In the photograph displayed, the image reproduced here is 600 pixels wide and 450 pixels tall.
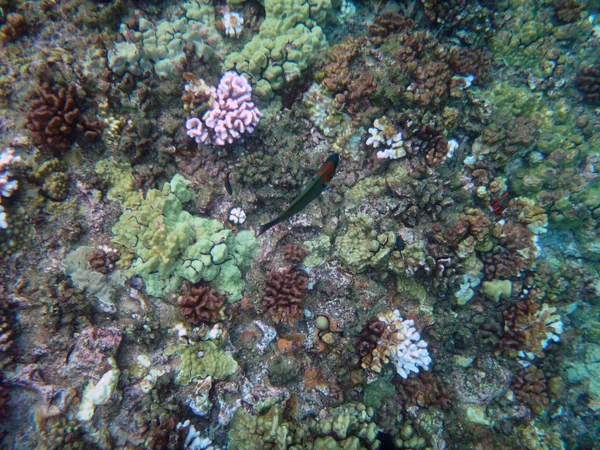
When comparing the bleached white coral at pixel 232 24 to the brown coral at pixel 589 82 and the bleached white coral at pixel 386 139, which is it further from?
the brown coral at pixel 589 82

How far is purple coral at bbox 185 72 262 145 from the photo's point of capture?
15.2ft

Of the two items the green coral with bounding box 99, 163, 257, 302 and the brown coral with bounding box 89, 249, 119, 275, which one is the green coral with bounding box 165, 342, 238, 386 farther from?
the brown coral with bounding box 89, 249, 119, 275

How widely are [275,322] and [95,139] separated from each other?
3.97 meters

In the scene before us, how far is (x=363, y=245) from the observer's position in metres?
4.81

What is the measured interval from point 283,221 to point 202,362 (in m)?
2.48

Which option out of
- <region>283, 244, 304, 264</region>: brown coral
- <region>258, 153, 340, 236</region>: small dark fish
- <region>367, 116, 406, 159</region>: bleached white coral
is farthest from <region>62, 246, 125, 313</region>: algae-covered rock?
<region>367, 116, 406, 159</region>: bleached white coral

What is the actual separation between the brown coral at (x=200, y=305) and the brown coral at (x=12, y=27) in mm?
4593

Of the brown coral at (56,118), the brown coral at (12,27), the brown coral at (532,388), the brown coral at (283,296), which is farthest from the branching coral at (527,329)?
the brown coral at (12,27)

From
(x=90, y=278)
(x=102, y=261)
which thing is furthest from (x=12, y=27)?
(x=90, y=278)

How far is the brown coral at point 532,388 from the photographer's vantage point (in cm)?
589

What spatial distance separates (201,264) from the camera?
4.33m

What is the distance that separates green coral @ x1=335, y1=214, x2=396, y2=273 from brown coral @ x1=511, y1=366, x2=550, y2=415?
13.6ft

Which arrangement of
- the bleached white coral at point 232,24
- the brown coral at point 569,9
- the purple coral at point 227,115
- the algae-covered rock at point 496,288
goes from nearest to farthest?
the purple coral at point 227,115 → the bleached white coral at point 232,24 → the algae-covered rock at point 496,288 → the brown coral at point 569,9

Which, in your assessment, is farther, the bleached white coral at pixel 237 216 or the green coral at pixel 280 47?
the green coral at pixel 280 47
